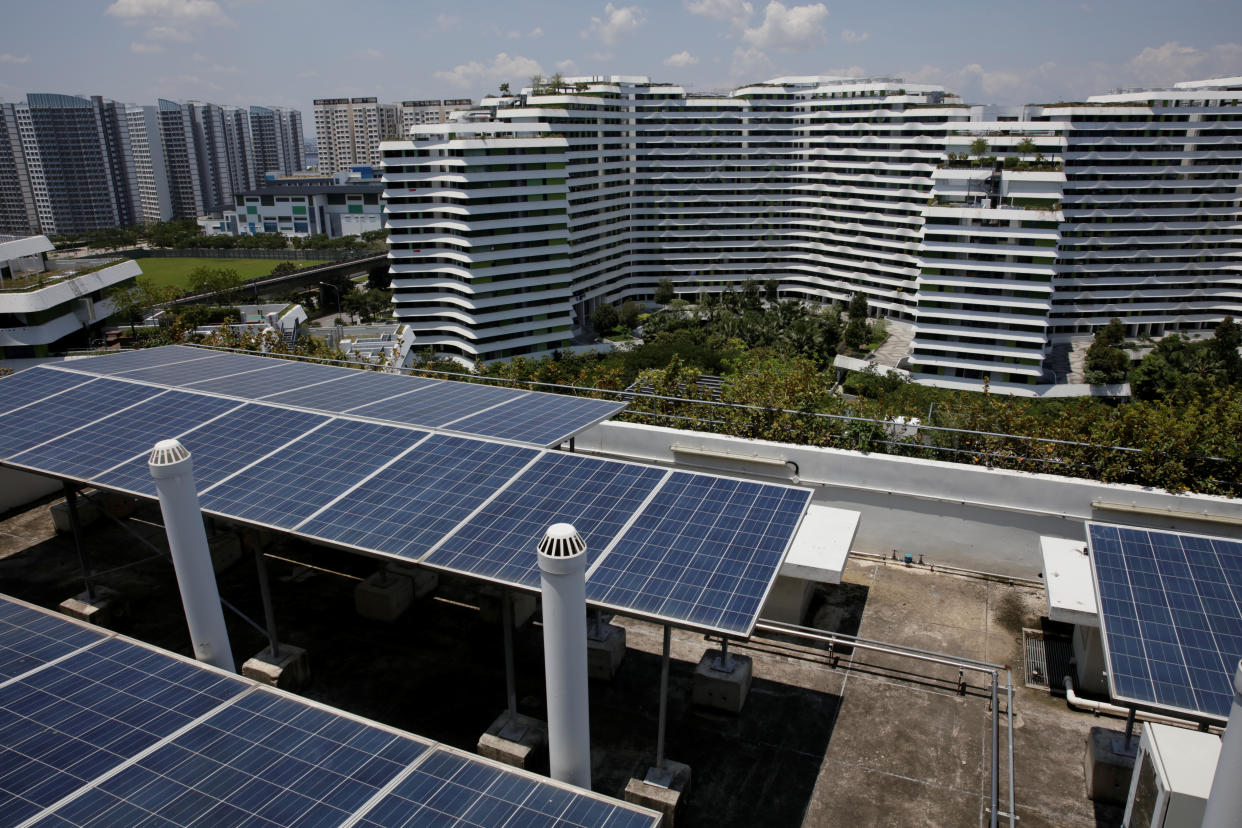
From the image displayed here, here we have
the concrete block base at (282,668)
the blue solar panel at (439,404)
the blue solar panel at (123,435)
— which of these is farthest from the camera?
the blue solar panel at (439,404)

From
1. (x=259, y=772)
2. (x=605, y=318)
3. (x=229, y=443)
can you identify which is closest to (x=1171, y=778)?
(x=259, y=772)

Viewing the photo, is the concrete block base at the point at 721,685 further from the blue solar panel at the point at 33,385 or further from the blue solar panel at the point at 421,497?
the blue solar panel at the point at 33,385

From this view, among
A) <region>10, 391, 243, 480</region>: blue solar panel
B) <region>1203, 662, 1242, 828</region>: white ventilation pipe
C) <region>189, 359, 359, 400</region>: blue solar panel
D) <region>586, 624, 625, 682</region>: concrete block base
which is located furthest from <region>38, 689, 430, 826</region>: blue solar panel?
<region>189, 359, 359, 400</region>: blue solar panel

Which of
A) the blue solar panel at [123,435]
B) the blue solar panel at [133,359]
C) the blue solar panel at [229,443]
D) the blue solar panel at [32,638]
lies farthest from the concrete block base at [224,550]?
the blue solar panel at [32,638]

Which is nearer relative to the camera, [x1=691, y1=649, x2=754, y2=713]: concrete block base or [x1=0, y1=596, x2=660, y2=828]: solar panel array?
[x1=0, y1=596, x2=660, y2=828]: solar panel array

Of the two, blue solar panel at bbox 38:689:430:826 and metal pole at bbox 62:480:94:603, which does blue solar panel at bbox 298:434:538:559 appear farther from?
metal pole at bbox 62:480:94:603

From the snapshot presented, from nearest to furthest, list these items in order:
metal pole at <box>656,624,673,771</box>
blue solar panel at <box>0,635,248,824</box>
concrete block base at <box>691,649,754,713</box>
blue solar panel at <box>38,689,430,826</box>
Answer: blue solar panel at <box>38,689,430,826</box> → blue solar panel at <box>0,635,248,824</box> → metal pole at <box>656,624,673,771</box> → concrete block base at <box>691,649,754,713</box>
